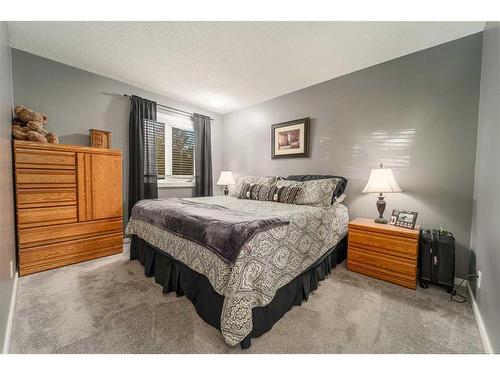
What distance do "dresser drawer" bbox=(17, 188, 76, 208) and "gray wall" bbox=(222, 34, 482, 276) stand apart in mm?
3063

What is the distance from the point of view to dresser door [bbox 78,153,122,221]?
239 centimetres

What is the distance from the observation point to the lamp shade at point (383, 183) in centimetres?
204

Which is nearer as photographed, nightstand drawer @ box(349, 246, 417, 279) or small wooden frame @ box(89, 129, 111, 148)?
nightstand drawer @ box(349, 246, 417, 279)

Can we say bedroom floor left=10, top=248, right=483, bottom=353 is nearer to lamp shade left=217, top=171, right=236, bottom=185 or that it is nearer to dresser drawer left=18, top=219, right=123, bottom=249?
dresser drawer left=18, top=219, right=123, bottom=249

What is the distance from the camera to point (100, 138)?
8.82ft

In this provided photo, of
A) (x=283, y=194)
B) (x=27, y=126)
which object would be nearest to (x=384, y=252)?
(x=283, y=194)

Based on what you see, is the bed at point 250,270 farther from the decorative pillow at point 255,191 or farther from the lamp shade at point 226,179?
the lamp shade at point 226,179

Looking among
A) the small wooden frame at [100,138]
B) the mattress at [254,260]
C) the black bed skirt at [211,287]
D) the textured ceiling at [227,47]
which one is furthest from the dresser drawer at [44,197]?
the textured ceiling at [227,47]

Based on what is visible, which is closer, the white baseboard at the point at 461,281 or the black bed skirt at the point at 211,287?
the black bed skirt at the point at 211,287

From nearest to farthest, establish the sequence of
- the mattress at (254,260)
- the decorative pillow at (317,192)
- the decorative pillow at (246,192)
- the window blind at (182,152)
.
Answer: the mattress at (254,260), the decorative pillow at (317,192), the decorative pillow at (246,192), the window blind at (182,152)

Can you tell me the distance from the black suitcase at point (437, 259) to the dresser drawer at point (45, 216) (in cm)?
374

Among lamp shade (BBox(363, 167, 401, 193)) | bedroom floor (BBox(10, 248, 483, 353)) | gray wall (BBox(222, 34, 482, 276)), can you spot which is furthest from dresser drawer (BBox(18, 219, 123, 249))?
lamp shade (BBox(363, 167, 401, 193))
